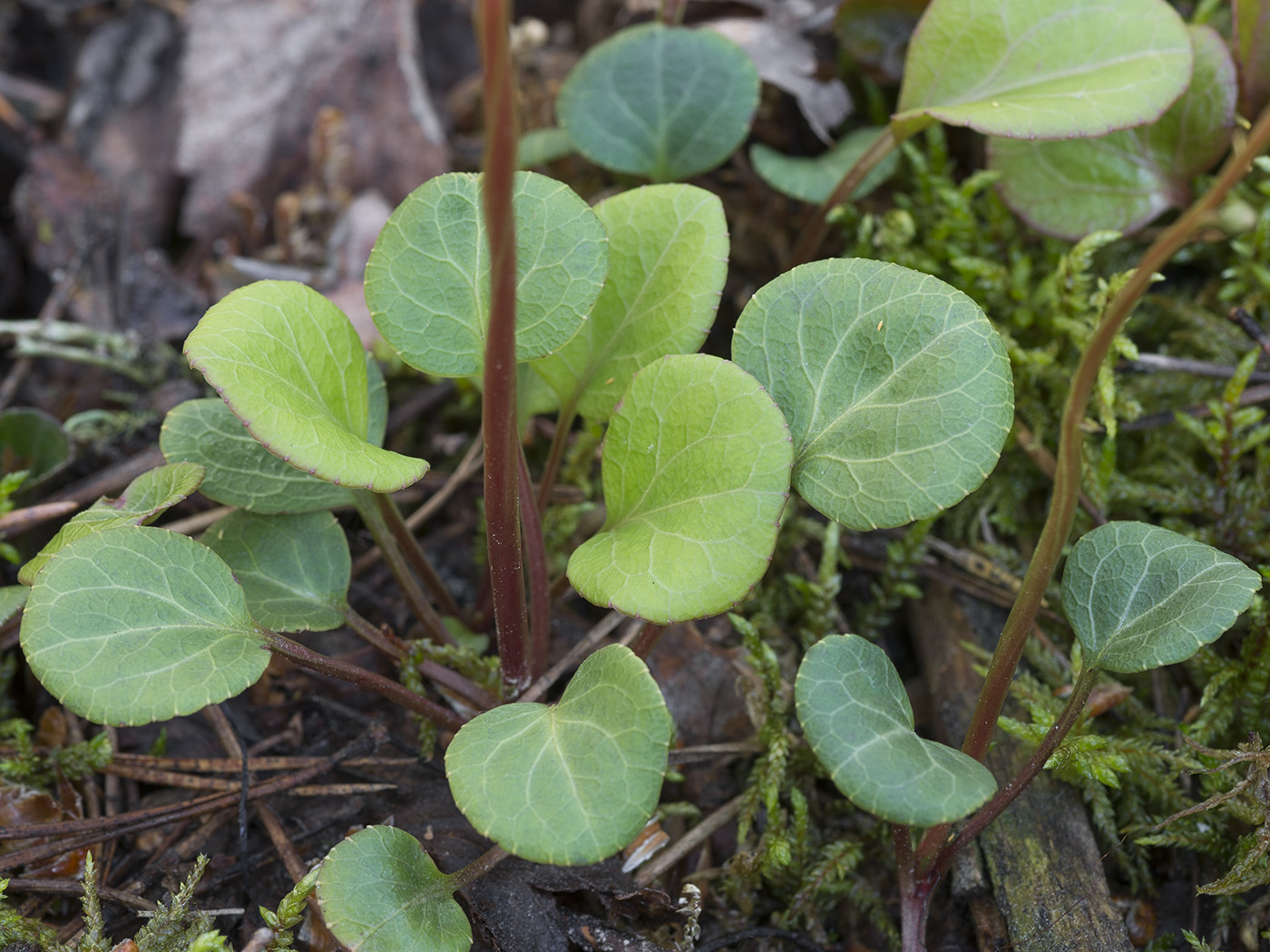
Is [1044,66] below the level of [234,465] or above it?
above

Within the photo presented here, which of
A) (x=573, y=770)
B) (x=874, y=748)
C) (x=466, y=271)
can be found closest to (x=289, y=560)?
(x=466, y=271)

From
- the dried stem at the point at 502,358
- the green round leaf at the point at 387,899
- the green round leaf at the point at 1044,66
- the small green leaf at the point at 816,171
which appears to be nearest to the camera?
the dried stem at the point at 502,358

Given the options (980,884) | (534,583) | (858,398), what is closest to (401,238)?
(534,583)

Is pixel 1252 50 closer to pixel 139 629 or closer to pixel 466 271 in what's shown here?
pixel 466 271

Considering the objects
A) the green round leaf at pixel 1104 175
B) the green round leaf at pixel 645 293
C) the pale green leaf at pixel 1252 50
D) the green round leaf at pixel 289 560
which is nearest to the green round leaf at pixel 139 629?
the green round leaf at pixel 289 560

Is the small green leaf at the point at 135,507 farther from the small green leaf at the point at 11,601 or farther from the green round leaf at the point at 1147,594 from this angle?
the green round leaf at the point at 1147,594

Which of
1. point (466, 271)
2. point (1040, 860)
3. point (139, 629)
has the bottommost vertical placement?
point (1040, 860)

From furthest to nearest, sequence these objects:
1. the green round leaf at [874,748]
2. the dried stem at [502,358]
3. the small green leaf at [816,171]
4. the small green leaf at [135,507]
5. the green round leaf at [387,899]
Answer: the small green leaf at [816,171] < the small green leaf at [135,507] < the green round leaf at [387,899] < the green round leaf at [874,748] < the dried stem at [502,358]
